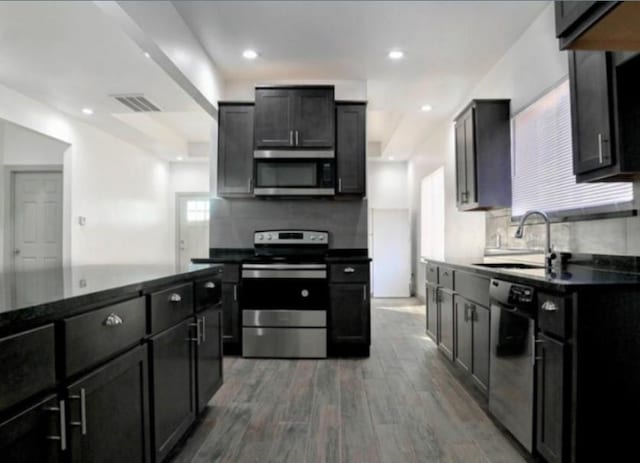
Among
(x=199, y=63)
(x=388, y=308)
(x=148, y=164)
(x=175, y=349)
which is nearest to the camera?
(x=175, y=349)

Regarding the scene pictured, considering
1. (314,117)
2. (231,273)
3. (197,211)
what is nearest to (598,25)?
(314,117)

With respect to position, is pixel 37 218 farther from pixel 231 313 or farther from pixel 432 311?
pixel 432 311

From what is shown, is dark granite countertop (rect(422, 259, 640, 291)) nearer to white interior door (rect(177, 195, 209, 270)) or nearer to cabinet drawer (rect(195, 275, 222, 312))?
cabinet drawer (rect(195, 275, 222, 312))

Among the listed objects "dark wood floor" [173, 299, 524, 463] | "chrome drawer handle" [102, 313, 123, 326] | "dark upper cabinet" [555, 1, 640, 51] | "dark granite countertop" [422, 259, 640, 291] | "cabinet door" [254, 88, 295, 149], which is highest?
"cabinet door" [254, 88, 295, 149]

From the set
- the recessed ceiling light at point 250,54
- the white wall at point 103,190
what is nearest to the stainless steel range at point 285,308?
the recessed ceiling light at point 250,54

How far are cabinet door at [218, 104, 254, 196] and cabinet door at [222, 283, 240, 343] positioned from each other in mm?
989

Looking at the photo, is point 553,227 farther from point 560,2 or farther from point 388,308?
point 388,308

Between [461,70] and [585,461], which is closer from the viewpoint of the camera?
[585,461]

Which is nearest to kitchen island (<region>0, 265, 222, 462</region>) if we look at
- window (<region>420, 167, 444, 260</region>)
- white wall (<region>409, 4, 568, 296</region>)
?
white wall (<region>409, 4, 568, 296</region>)

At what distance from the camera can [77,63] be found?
11.8ft

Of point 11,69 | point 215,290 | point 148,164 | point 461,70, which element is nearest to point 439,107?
point 461,70

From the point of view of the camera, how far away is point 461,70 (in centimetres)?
399

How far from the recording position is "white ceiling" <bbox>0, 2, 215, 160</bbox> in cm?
286

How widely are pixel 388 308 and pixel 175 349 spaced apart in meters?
4.70
